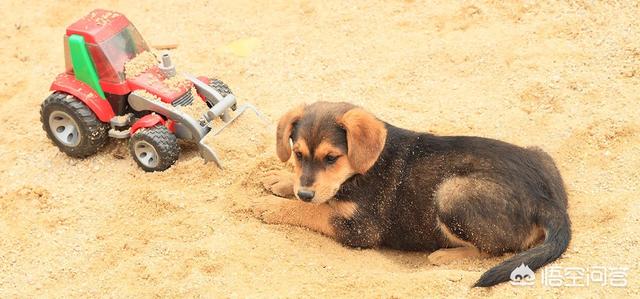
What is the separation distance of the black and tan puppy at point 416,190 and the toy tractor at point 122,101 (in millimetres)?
1096

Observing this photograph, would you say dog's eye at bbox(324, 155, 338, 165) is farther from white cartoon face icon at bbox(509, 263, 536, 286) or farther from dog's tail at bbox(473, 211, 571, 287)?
white cartoon face icon at bbox(509, 263, 536, 286)

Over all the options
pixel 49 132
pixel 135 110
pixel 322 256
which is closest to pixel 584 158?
pixel 322 256

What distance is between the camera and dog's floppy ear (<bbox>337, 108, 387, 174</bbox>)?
4805 millimetres

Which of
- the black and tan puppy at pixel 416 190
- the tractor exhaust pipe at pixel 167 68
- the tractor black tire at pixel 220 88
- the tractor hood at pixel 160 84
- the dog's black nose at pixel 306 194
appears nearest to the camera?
the black and tan puppy at pixel 416 190

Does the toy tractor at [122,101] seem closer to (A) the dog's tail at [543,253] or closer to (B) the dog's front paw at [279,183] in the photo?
(B) the dog's front paw at [279,183]

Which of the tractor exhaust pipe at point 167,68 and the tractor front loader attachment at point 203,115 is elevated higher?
the tractor exhaust pipe at point 167,68

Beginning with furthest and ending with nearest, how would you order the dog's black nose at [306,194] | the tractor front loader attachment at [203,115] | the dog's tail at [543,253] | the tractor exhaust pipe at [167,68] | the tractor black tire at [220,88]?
1. the tractor black tire at [220,88]
2. the tractor exhaust pipe at [167,68]
3. the tractor front loader attachment at [203,115]
4. the dog's black nose at [306,194]
5. the dog's tail at [543,253]

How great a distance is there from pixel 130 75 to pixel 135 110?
13.3 inches

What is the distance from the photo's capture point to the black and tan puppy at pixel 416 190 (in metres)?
4.61

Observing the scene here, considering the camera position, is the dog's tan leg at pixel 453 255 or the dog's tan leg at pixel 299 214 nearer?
the dog's tan leg at pixel 453 255

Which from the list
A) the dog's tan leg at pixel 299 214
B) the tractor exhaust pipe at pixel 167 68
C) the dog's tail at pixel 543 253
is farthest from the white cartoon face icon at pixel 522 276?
the tractor exhaust pipe at pixel 167 68

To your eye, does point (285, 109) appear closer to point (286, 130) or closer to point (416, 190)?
point (286, 130)

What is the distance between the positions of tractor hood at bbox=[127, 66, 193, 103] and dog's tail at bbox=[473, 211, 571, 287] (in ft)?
10.4

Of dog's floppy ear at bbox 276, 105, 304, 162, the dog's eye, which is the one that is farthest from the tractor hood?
the dog's eye
